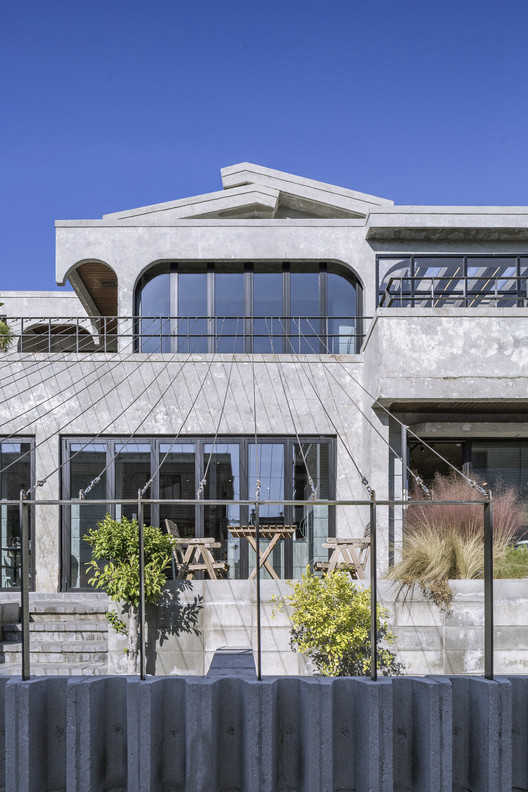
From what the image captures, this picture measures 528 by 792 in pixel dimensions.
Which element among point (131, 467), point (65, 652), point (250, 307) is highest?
point (250, 307)

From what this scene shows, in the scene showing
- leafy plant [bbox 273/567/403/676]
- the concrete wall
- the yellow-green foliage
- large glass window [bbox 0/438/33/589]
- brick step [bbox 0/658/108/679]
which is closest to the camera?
leafy plant [bbox 273/567/403/676]

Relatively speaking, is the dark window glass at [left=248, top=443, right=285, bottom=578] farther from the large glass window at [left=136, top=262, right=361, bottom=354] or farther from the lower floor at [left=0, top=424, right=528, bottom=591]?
the large glass window at [left=136, top=262, right=361, bottom=354]

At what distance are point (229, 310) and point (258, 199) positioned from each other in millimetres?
2441

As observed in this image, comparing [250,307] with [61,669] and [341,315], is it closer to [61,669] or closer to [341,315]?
[341,315]

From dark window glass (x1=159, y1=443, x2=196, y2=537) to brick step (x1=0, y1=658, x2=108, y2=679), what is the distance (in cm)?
301

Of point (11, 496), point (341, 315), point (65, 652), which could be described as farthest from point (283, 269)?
point (65, 652)

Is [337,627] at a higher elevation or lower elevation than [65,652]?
higher

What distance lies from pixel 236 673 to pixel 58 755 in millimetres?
1536

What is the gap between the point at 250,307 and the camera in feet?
38.2

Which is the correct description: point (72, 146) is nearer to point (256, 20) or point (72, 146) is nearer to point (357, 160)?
point (256, 20)

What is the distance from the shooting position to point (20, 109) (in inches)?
643

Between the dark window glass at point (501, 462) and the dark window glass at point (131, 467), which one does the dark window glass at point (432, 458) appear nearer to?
the dark window glass at point (501, 462)

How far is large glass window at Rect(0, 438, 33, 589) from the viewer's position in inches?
399

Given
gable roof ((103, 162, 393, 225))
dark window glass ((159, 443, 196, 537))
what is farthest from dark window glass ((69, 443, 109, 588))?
gable roof ((103, 162, 393, 225))
